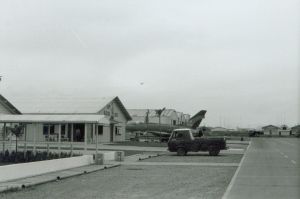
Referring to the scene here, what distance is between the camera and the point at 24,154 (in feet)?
74.7

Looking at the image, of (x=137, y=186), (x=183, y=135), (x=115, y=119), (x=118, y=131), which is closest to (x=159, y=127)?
(x=118, y=131)

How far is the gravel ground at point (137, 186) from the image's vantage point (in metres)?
13.5

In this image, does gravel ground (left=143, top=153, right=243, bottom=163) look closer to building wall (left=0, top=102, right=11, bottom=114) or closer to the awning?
the awning

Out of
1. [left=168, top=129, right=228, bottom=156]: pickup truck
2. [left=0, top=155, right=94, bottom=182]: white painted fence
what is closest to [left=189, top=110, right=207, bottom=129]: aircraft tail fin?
[left=168, top=129, right=228, bottom=156]: pickup truck

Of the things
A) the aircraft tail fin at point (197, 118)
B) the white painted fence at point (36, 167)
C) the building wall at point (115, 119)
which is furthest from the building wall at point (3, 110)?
the aircraft tail fin at point (197, 118)

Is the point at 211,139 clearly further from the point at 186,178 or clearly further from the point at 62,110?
the point at 62,110

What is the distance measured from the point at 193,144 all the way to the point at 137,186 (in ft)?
63.2

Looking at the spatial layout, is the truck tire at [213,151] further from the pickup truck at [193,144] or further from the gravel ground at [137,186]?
the gravel ground at [137,186]

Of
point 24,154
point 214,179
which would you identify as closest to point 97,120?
point 24,154

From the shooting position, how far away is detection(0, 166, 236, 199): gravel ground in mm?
13523

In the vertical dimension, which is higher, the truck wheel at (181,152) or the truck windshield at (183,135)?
the truck windshield at (183,135)

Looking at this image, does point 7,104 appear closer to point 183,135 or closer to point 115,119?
point 183,135

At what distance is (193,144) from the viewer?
34.7 metres

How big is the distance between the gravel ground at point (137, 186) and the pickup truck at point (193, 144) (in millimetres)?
13361
